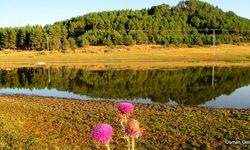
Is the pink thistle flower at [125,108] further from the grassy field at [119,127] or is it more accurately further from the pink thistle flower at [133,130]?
the grassy field at [119,127]

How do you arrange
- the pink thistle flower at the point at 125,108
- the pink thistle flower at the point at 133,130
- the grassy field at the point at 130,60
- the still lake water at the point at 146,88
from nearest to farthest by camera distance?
the pink thistle flower at the point at 133,130 → the pink thistle flower at the point at 125,108 → the still lake water at the point at 146,88 → the grassy field at the point at 130,60

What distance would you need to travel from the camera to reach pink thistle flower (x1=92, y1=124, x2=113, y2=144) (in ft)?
20.4

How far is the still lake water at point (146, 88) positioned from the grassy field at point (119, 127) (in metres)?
8.98

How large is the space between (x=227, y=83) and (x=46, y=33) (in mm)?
128432

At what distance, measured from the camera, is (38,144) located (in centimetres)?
1791

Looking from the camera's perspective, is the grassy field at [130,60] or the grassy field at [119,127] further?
the grassy field at [130,60]

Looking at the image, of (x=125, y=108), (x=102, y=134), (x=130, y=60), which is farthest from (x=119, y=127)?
(x=130, y=60)

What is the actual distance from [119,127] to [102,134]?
17.9 m

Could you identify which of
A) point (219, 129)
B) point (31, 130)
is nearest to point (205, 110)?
point (219, 129)

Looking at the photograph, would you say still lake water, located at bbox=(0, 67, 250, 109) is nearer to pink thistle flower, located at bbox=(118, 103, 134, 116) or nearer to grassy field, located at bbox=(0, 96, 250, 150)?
grassy field, located at bbox=(0, 96, 250, 150)

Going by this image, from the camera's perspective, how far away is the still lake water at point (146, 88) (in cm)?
4116

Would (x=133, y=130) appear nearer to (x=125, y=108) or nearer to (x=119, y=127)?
(x=125, y=108)

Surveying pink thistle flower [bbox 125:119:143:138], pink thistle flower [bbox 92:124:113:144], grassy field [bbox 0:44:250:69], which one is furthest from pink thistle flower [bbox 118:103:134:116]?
grassy field [bbox 0:44:250:69]

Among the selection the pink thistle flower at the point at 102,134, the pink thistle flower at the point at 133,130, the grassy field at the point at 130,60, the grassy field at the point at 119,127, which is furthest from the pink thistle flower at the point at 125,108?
the grassy field at the point at 130,60
